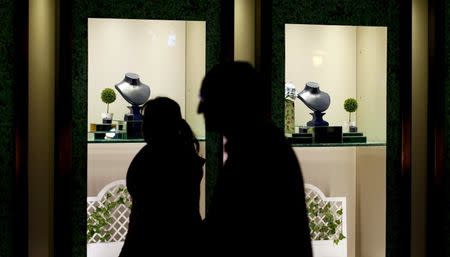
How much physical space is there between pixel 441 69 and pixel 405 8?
0.39m

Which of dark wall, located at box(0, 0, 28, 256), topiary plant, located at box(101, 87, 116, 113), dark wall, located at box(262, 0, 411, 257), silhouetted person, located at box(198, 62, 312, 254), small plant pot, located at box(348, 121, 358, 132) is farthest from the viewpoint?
small plant pot, located at box(348, 121, 358, 132)

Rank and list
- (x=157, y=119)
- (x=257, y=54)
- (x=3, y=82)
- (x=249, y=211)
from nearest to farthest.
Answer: (x=249, y=211)
(x=157, y=119)
(x=3, y=82)
(x=257, y=54)

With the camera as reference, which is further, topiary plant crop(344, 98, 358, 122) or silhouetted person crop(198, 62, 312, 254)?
topiary plant crop(344, 98, 358, 122)

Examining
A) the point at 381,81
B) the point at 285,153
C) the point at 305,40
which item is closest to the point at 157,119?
the point at 285,153

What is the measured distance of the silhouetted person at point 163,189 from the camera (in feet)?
7.36

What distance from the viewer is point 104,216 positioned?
10.2 ft

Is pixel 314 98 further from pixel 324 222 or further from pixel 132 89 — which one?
pixel 132 89

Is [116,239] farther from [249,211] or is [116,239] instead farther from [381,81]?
[249,211]

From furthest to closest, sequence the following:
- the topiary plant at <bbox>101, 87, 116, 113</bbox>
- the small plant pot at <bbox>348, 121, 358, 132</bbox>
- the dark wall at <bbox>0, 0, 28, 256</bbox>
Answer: the small plant pot at <bbox>348, 121, 358, 132</bbox> → the topiary plant at <bbox>101, 87, 116, 113</bbox> → the dark wall at <bbox>0, 0, 28, 256</bbox>

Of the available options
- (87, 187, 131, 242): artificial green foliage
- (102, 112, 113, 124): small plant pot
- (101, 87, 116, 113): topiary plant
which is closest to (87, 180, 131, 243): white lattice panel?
(87, 187, 131, 242): artificial green foliage

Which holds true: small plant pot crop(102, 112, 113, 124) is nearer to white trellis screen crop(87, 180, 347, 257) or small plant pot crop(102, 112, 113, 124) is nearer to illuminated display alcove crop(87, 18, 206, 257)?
Result: illuminated display alcove crop(87, 18, 206, 257)

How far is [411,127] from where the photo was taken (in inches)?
128

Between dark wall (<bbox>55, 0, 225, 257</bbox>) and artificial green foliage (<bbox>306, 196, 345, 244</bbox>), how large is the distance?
99 cm

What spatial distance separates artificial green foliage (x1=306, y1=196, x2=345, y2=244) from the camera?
3.30 meters
